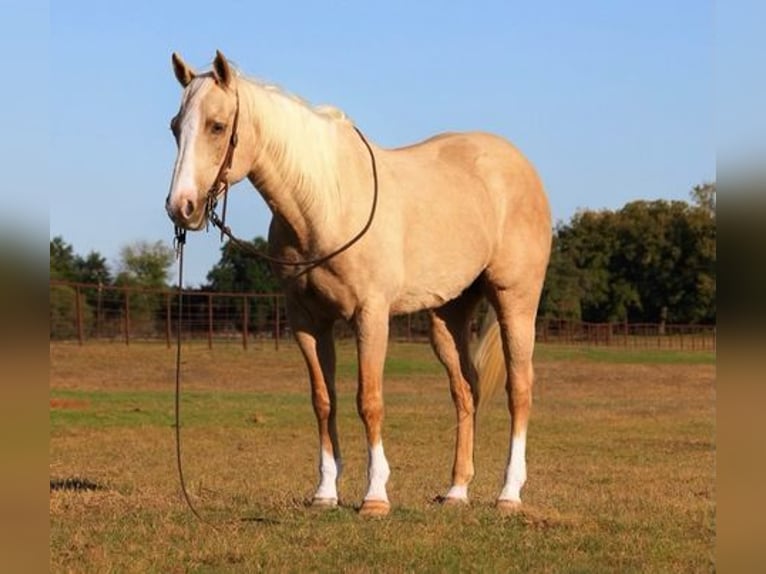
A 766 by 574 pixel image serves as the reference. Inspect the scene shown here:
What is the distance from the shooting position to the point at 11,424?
256cm

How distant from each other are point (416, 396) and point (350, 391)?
6.95 ft

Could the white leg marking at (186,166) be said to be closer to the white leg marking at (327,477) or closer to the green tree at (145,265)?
the white leg marking at (327,477)

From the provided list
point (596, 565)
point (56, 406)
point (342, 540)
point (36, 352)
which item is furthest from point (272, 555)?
point (56, 406)

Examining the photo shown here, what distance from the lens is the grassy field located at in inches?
229

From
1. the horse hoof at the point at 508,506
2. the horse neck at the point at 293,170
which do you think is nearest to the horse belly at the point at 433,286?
the horse neck at the point at 293,170

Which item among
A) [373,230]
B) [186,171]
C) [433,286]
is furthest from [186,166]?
[433,286]

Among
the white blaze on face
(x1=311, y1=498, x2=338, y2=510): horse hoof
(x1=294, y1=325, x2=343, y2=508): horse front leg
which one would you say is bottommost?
(x1=311, y1=498, x2=338, y2=510): horse hoof

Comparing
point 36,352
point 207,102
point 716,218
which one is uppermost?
point 207,102

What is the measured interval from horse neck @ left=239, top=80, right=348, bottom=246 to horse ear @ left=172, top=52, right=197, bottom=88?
40 centimetres

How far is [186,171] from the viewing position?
624cm

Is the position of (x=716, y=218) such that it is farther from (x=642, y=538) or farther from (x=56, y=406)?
(x=56, y=406)

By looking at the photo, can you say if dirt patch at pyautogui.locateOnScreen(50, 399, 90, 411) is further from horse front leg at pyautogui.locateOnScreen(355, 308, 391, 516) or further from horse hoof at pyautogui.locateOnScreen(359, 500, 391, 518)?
horse hoof at pyautogui.locateOnScreen(359, 500, 391, 518)

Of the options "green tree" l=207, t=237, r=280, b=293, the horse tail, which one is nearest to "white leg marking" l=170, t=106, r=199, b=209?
the horse tail

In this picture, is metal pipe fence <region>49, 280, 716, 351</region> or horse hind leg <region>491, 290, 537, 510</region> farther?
metal pipe fence <region>49, 280, 716, 351</region>
